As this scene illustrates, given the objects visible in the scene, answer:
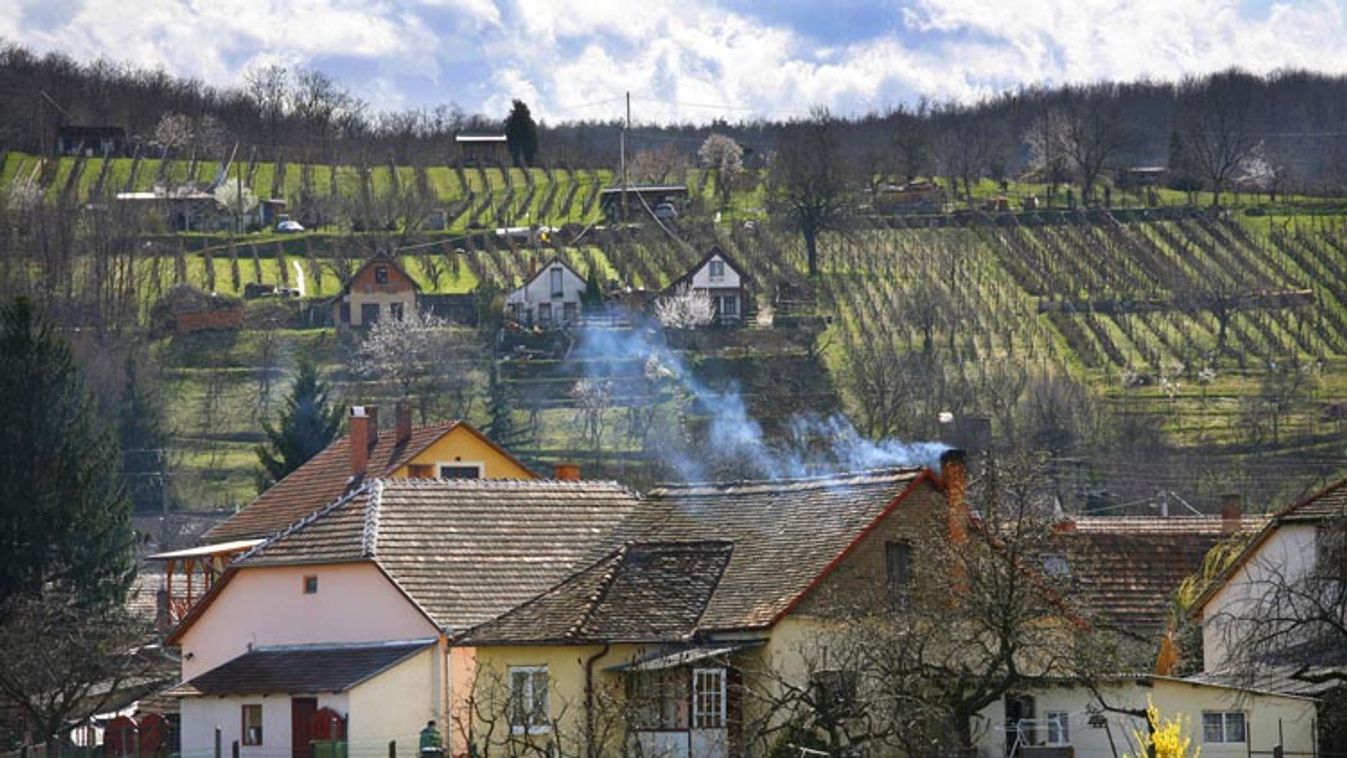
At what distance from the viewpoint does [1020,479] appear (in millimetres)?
36938

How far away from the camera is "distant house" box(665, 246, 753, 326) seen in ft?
426

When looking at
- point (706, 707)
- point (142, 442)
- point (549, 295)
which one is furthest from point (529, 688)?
point (549, 295)

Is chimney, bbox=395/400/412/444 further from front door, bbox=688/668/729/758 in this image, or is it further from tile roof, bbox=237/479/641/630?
front door, bbox=688/668/729/758

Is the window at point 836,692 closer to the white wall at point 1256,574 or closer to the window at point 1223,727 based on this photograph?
the window at point 1223,727

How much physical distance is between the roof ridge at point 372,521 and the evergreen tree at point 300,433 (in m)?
31.0

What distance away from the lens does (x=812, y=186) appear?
14912cm

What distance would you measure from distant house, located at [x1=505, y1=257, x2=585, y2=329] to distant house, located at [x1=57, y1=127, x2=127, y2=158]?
5078 cm

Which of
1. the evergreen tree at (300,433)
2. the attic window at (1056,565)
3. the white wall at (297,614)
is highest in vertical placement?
the evergreen tree at (300,433)

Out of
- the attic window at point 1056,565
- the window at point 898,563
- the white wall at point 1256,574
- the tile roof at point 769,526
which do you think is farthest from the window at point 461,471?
the window at point 898,563

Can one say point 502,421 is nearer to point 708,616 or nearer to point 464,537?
point 464,537

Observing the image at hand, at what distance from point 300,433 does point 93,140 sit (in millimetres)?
101451

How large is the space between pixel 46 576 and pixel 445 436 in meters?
8.40

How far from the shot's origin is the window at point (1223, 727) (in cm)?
3984

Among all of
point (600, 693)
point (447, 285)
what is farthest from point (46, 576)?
point (447, 285)
